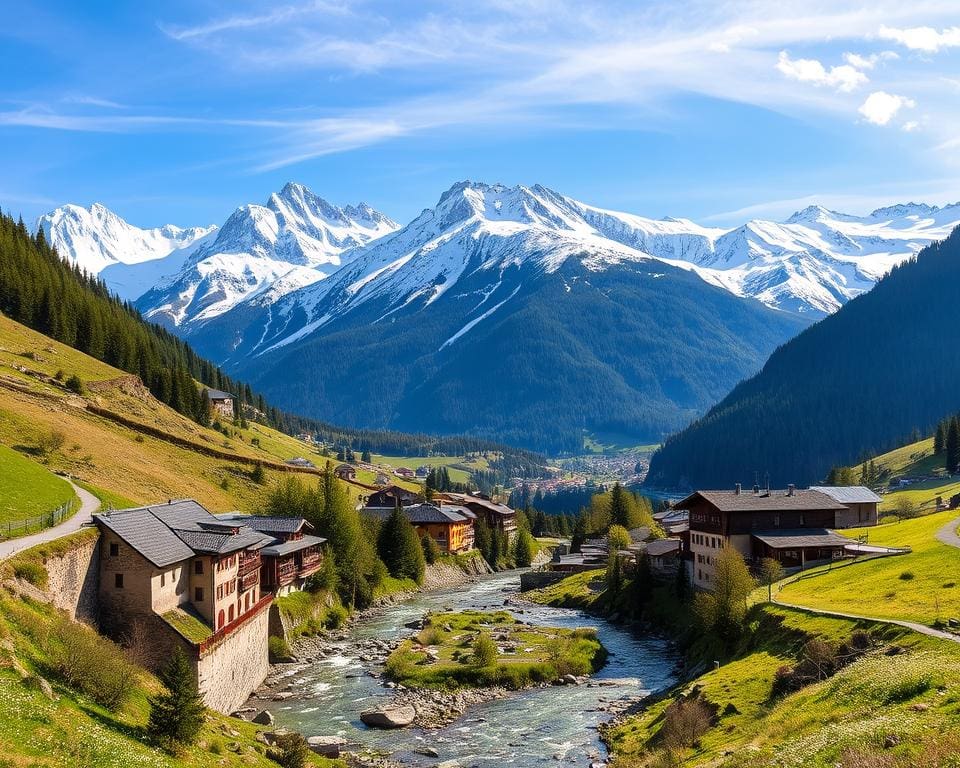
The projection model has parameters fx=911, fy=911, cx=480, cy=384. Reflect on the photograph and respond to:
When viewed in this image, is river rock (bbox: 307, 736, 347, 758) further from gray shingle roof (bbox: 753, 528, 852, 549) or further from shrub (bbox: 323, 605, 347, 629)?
gray shingle roof (bbox: 753, 528, 852, 549)

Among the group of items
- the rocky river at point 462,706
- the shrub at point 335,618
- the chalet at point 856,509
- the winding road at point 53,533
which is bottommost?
the shrub at point 335,618

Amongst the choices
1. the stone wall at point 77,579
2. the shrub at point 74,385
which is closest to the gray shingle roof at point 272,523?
the shrub at point 74,385

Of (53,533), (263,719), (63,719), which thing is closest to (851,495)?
(263,719)

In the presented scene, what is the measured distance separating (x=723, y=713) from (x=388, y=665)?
113 feet

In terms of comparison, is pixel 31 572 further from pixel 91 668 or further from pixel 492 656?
pixel 492 656

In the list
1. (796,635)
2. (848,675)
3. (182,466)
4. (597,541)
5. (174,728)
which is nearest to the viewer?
(174,728)

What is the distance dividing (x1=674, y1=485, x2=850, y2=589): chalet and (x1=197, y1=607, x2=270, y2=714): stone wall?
47579 millimetres

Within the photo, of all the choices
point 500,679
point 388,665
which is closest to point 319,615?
point 388,665

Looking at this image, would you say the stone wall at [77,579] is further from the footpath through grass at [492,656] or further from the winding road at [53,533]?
the footpath through grass at [492,656]

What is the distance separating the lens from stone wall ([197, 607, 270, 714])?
193ft

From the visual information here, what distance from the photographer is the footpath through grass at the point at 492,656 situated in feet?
251

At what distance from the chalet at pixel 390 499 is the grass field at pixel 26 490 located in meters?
99.0

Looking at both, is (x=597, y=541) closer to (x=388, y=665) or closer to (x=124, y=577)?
(x=388, y=665)

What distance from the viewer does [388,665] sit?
7919 cm
